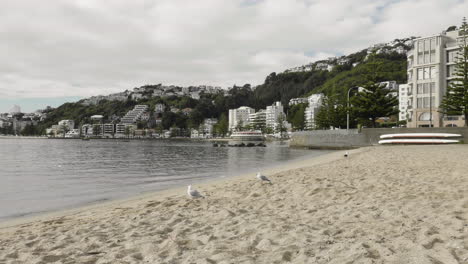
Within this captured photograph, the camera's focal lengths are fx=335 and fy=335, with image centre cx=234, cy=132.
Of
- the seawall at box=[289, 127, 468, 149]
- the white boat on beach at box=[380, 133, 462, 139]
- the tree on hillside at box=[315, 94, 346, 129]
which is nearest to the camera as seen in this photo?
the white boat on beach at box=[380, 133, 462, 139]

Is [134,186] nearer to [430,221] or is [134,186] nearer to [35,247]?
[35,247]

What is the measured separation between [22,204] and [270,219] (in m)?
8.79

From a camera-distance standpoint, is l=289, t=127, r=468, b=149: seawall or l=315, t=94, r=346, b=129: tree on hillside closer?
l=289, t=127, r=468, b=149: seawall

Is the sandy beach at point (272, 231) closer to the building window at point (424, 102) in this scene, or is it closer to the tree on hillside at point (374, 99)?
the tree on hillside at point (374, 99)

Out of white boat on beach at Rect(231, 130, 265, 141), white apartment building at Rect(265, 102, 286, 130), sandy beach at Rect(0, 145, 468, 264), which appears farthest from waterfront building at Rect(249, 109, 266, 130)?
sandy beach at Rect(0, 145, 468, 264)

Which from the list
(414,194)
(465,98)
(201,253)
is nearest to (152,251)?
(201,253)

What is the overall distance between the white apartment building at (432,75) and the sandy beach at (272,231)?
52.7 metres

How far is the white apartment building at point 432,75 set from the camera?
2104 inches

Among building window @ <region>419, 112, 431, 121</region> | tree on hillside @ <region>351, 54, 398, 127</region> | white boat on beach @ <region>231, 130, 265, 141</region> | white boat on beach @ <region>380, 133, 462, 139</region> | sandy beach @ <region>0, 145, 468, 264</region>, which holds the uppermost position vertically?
tree on hillside @ <region>351, 54, 398, 127</region>

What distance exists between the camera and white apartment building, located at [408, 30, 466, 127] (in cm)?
5344

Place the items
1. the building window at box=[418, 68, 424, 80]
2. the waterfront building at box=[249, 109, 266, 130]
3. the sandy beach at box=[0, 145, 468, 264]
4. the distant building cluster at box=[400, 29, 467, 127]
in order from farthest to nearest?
the waterfront building at box=[249, 109, 266, 130], the building window at box=[418, 68, 424, 80], the distant building cluster at box=[400, 29, 467, 127], the sandy beach at box=[0, 145, 468, 264]

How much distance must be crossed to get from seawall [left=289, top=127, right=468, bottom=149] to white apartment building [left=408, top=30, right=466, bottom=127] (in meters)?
17.8

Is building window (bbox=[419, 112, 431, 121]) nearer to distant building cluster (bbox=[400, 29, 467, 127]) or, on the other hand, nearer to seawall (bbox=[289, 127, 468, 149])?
distant building cluster (bbox=[400, 29, 467, 127])

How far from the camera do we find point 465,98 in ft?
126
